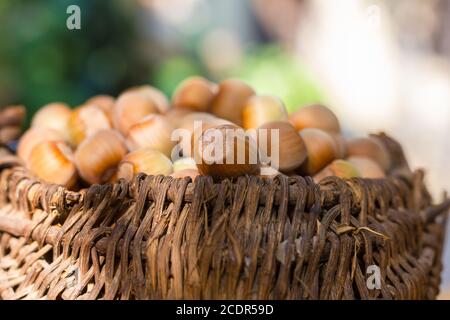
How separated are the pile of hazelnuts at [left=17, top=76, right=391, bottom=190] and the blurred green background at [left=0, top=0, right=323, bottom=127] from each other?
1045mm

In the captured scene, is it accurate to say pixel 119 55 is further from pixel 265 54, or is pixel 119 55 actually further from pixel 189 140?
pixel 189 140

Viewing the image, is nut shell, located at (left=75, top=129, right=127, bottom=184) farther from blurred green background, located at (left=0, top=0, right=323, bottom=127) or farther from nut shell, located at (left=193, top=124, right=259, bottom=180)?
blurred green background, located at (left=0, top=0, right=323, bottom=127)

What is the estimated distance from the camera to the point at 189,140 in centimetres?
72

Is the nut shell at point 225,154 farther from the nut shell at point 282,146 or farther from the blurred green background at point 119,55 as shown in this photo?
the blurred green background at point 119,55

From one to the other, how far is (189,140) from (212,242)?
222 millimetres

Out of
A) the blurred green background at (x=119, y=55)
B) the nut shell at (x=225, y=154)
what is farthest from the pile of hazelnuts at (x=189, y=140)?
the blurred green background at (x=119, y=55)

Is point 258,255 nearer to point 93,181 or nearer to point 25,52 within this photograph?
point 93,181

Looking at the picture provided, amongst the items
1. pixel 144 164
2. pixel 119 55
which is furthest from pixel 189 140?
pixel 119 55

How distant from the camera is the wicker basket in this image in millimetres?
520

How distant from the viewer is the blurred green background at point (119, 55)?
194cm

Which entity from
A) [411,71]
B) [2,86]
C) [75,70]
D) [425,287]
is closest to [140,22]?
[75,70]

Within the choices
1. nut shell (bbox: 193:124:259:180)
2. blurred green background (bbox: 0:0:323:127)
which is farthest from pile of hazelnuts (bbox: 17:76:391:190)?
blurred green background (bbox: 0:0:323:127)

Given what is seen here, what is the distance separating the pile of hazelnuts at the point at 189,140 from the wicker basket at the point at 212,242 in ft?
0.19

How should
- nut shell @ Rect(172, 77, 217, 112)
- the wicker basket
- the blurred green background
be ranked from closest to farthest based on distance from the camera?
the wicker basket
nut shell @ Rect(172, 77, 217, 112)
the blurred green background
